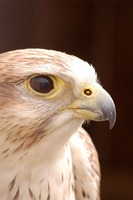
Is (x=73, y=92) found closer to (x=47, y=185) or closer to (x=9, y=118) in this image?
(x=9, y=118)

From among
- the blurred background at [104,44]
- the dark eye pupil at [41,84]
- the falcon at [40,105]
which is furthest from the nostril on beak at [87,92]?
the blurred background at [104,44]

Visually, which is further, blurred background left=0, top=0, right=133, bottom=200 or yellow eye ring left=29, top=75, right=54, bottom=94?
blurred background left=0, top=0, right=133, bottom=200

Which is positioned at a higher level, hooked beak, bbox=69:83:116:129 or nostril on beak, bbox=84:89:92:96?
nostril on beak, bbox=84:89:92:96

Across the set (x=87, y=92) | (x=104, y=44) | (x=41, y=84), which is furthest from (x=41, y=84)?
(x=104, y=44)

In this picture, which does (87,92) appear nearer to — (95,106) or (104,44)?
(95,106)

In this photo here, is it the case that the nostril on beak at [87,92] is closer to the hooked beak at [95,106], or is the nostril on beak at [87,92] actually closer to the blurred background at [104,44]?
the hooked beak at [95,106]


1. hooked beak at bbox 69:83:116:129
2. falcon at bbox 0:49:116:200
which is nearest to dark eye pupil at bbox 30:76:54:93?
falcon at bbox 0:49:116:200

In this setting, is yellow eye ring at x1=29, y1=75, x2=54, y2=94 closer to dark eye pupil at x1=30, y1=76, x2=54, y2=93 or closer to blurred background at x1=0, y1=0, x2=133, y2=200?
dark eye pupil at x1=30, y1=76, x2=54, y2=93
